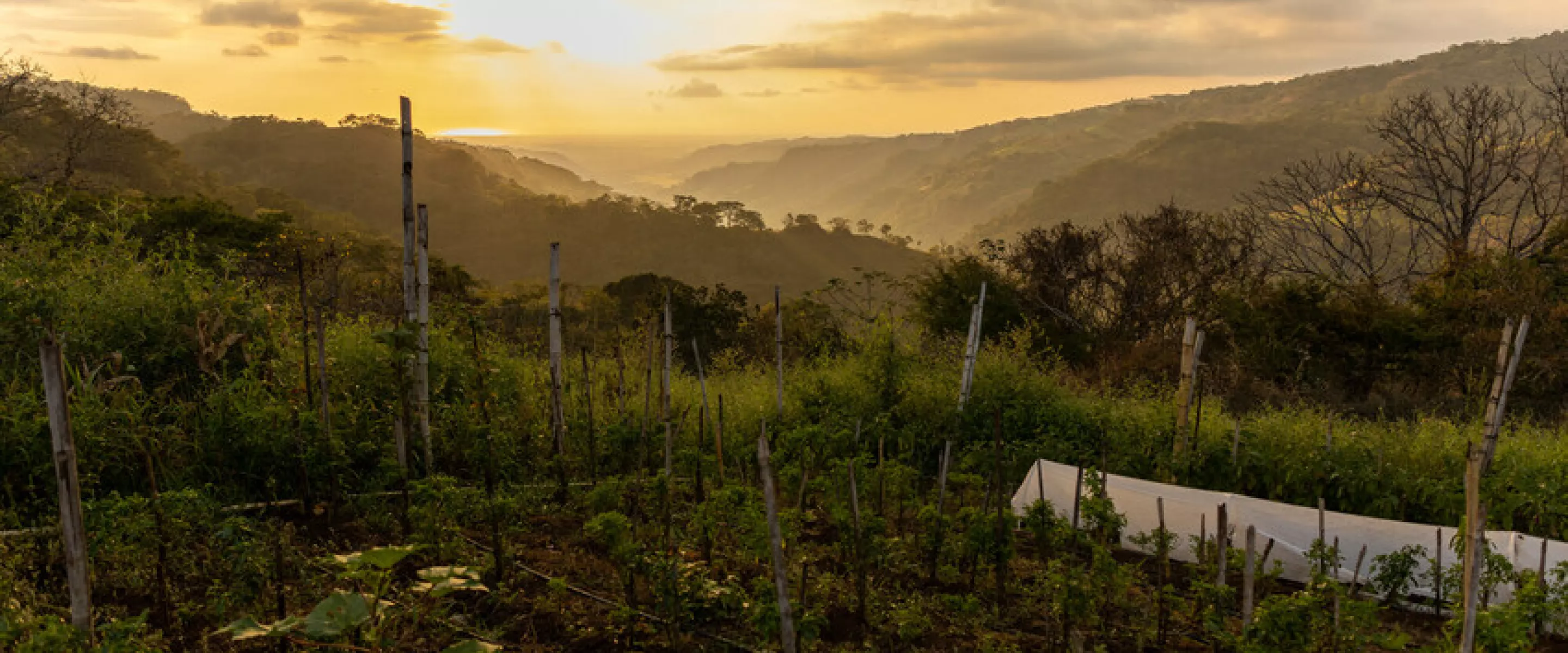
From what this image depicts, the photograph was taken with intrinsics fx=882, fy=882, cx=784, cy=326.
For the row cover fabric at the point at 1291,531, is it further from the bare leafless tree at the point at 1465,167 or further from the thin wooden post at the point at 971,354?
the bare leafless tree at the point at 1465,167

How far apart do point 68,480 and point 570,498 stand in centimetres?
388

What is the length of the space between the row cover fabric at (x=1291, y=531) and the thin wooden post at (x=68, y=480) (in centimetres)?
422

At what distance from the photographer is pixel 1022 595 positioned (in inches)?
200

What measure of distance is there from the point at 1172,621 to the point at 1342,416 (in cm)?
759

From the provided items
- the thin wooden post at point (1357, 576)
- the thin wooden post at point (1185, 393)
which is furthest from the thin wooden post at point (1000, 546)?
the thin wooden post at point (1185, 393)

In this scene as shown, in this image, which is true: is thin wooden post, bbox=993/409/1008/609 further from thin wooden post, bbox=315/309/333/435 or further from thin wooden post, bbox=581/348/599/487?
thin wooden post, bbox=315/309/333/435

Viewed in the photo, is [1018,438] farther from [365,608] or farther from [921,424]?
[365,608]

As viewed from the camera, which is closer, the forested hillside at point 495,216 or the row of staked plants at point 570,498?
the row of staked plants at point 570,498

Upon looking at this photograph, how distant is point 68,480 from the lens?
2.52 metres

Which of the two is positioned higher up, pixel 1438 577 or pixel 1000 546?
pixel 1000 546

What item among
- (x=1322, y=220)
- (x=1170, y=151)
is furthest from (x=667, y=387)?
(x=1170, y=151)

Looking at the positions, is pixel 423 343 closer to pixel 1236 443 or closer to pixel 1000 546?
pixel 1000 546

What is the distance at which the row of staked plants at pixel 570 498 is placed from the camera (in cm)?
404

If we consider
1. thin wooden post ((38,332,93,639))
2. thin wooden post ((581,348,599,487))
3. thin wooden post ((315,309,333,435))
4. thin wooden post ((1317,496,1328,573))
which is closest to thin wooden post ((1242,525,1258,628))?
thin wooden post ((1317,496,1328,573))
